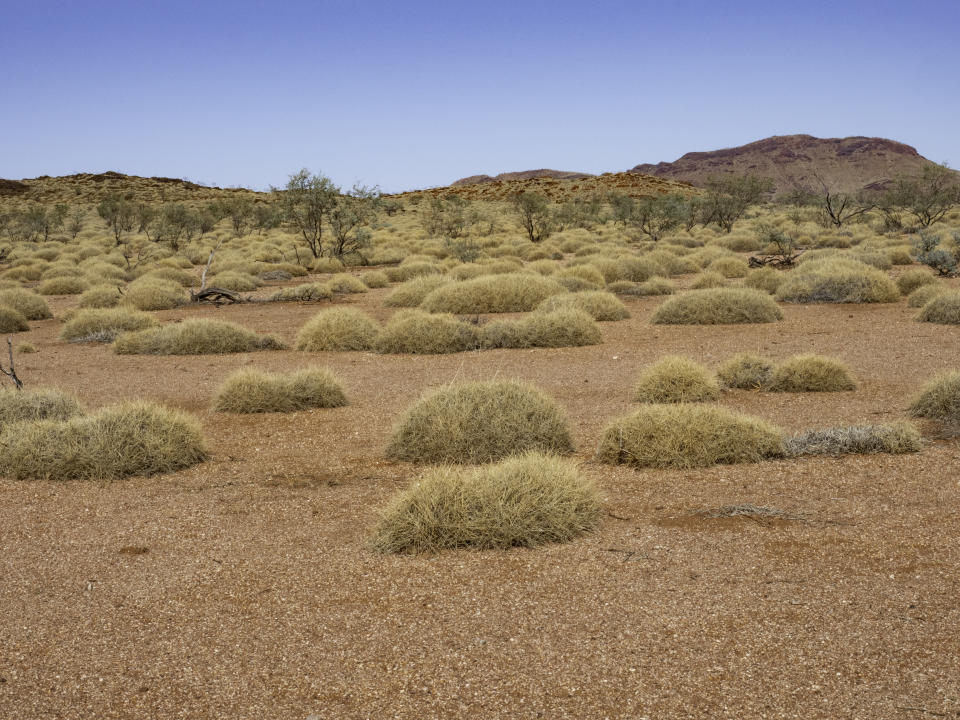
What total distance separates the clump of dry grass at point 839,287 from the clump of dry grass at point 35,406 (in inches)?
597

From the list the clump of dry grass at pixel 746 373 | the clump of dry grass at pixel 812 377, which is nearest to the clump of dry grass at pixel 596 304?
the clump of dry grass at pixel 746 373

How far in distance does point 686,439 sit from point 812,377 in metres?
3.63

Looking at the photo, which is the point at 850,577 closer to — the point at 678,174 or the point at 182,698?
the point at 182,698

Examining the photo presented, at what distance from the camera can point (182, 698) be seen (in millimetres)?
3857

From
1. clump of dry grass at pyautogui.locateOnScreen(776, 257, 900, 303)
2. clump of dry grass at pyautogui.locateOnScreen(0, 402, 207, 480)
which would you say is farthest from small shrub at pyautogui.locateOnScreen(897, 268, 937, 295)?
clump of dry grass at pyautogui.locateOnScreen(0, 402, 207, 480)

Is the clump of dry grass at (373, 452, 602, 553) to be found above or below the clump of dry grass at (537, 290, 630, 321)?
below

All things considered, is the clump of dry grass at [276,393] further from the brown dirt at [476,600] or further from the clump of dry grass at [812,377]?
the clump of dry grass at [812,377]

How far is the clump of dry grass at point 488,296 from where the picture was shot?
60.1 feet

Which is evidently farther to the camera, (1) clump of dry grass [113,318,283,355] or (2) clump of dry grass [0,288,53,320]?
(2) clump of dry grass [0,288,53,320]

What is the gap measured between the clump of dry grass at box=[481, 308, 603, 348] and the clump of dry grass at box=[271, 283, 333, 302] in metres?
8.17

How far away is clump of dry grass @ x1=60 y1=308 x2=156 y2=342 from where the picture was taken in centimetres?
1686

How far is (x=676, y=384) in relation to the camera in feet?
32.5

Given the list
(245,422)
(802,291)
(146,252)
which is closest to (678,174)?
(146,252)

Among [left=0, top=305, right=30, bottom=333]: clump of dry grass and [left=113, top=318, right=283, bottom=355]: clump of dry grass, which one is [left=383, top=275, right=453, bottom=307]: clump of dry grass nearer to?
[left=113, top=318, right=283, bottom=355]: clump of dry grass
